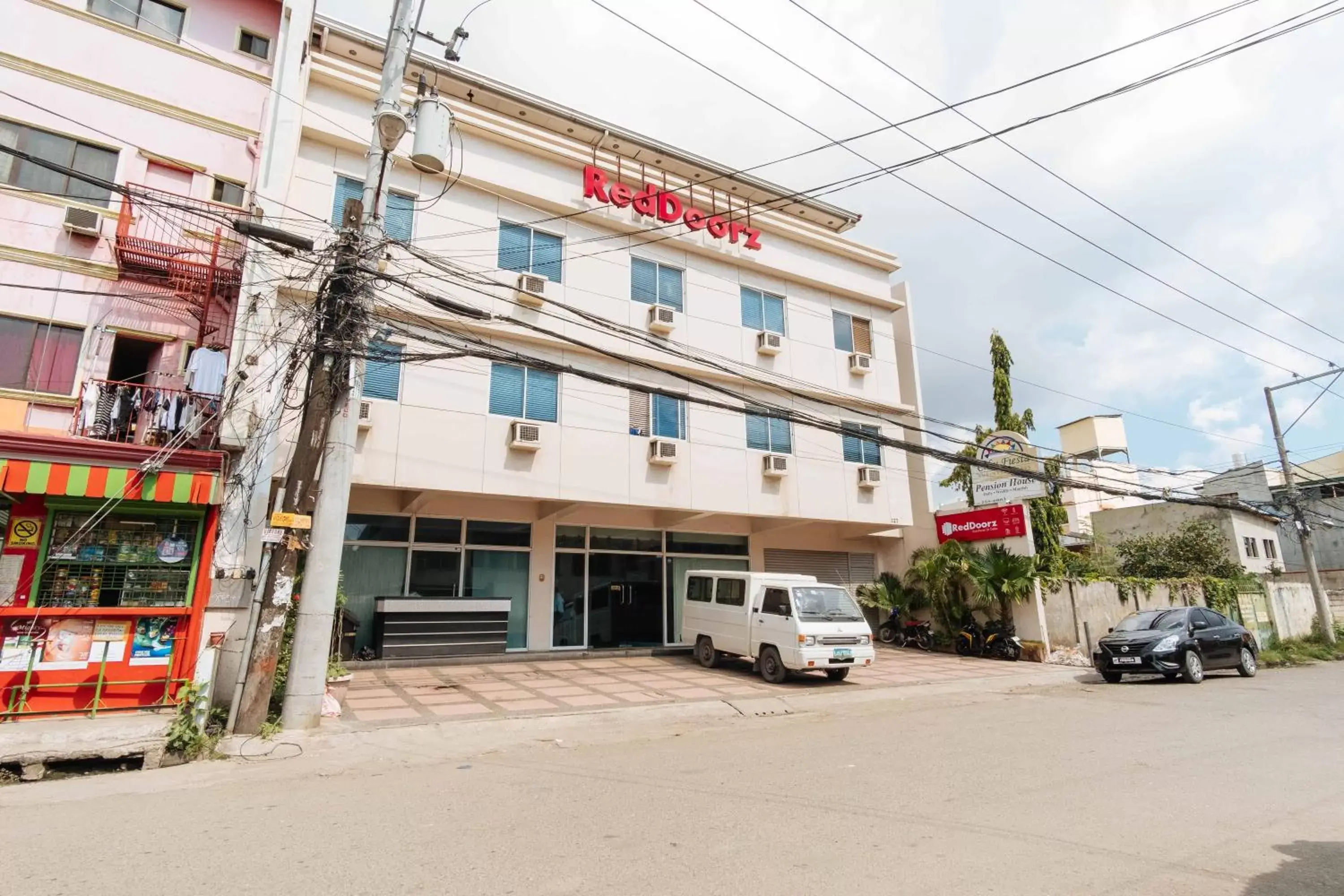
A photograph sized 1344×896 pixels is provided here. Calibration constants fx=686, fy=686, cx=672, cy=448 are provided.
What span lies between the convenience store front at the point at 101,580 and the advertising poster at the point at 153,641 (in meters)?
0.01

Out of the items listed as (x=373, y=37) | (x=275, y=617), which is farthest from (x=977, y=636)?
(x=373, y=37)

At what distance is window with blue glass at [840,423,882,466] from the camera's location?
18984 mm

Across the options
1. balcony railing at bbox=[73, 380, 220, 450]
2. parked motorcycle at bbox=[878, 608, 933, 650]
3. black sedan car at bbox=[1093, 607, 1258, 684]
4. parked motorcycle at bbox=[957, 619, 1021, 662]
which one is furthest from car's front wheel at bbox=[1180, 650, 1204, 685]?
balcony railing at bbox=[73, 380, 220, 450]

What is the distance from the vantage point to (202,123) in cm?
1229

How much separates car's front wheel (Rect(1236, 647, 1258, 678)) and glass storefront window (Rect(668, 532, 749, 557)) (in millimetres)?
11255

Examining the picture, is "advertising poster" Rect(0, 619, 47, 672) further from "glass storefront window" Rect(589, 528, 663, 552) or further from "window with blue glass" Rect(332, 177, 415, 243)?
"glass storefront window" Rect(589, 528, 663, 552)

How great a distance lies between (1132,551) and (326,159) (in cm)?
2808

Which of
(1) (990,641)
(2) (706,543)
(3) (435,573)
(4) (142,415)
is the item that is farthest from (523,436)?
(1) (990,641)

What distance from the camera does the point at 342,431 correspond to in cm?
884

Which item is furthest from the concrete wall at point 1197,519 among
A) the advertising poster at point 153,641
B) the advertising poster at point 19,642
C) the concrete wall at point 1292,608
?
the advertising poster at point 19,642

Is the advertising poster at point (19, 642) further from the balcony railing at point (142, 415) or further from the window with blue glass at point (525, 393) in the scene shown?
the window with blue glass at point (525, 393)

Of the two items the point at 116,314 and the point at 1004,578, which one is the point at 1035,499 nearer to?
the point at 1004,578

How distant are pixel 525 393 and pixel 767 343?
263 inches

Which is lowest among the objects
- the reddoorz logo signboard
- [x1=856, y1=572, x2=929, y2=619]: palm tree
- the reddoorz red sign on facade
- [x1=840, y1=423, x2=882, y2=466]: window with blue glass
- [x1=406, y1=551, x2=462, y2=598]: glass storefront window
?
[x1=856, y1=572, x2=929, y2=619]: palm tree
